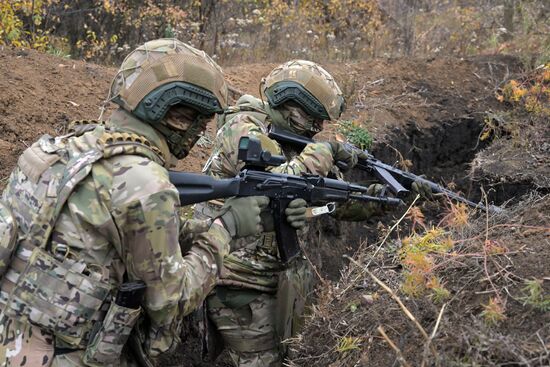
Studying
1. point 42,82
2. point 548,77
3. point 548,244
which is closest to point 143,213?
point 548,244

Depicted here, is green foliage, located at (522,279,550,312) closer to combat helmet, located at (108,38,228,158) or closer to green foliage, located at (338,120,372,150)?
combat helmet, located at (108,38,228,158)

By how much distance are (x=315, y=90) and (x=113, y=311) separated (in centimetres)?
Answer: 217

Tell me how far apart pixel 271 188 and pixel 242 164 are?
0.47 metres

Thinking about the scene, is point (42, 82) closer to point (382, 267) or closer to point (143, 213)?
point (382, 267)

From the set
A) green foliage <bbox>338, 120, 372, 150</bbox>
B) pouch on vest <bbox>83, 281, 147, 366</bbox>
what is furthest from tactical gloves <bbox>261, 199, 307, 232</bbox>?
green foliage <bbox>338, 120, 372, 150</bbox>

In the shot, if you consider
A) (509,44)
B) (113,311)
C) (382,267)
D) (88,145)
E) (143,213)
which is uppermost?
(88,145)

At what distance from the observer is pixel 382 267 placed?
3.92 metres

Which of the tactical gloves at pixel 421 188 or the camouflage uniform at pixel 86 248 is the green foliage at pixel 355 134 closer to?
the tactical gloves at pixel 421 188

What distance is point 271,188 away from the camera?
3.55 meters

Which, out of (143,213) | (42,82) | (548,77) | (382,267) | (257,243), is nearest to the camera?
(143,213)

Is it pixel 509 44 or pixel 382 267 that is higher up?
pixel 382 267

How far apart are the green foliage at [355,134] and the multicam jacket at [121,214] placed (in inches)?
206

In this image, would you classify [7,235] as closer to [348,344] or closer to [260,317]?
[348,344]

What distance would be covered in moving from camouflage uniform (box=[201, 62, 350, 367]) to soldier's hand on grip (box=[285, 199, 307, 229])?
0.97 ft
